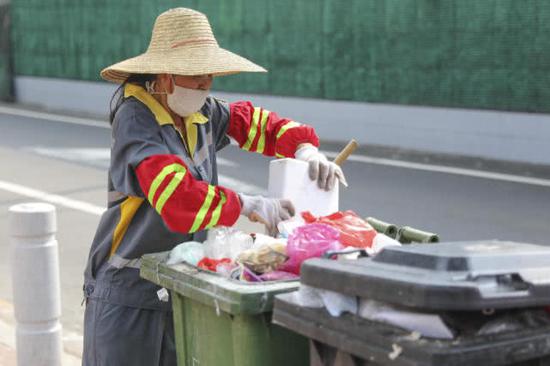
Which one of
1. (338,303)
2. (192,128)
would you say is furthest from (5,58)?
(338,303)

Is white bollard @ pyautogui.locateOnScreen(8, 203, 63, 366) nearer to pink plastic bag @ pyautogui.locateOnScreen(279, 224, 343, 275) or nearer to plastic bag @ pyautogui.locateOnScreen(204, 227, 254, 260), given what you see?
plastic bag @ pyautogui.locateOnScreen(204, 227, 254, 260)

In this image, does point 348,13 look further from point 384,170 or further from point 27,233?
point 27,233

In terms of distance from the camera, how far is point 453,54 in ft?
43.9

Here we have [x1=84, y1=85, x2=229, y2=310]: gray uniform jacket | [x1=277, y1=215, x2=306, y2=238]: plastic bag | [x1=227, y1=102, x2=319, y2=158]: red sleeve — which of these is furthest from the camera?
[x1=227, y1=102, x2=319, y2=158]: red sleeve

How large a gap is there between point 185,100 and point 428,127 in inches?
400

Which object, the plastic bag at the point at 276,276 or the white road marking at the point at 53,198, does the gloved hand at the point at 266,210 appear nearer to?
the plastic bag at the point at 276,276

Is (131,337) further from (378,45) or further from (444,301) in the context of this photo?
(378,45)

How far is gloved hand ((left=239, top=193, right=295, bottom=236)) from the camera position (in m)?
3.49

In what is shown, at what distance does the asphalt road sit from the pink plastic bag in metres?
3.47

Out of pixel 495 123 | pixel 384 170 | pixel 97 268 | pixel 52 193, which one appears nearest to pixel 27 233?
pixel 97 268

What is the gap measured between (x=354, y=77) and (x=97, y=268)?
36.8 ft

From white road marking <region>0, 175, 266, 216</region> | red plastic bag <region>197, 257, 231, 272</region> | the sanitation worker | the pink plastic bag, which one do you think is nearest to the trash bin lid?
the pink plastic bag

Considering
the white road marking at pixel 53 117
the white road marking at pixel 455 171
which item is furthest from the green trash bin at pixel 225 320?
the white road marking at pixel 53 117

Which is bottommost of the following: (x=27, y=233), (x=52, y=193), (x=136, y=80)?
(x=52, y=193)
